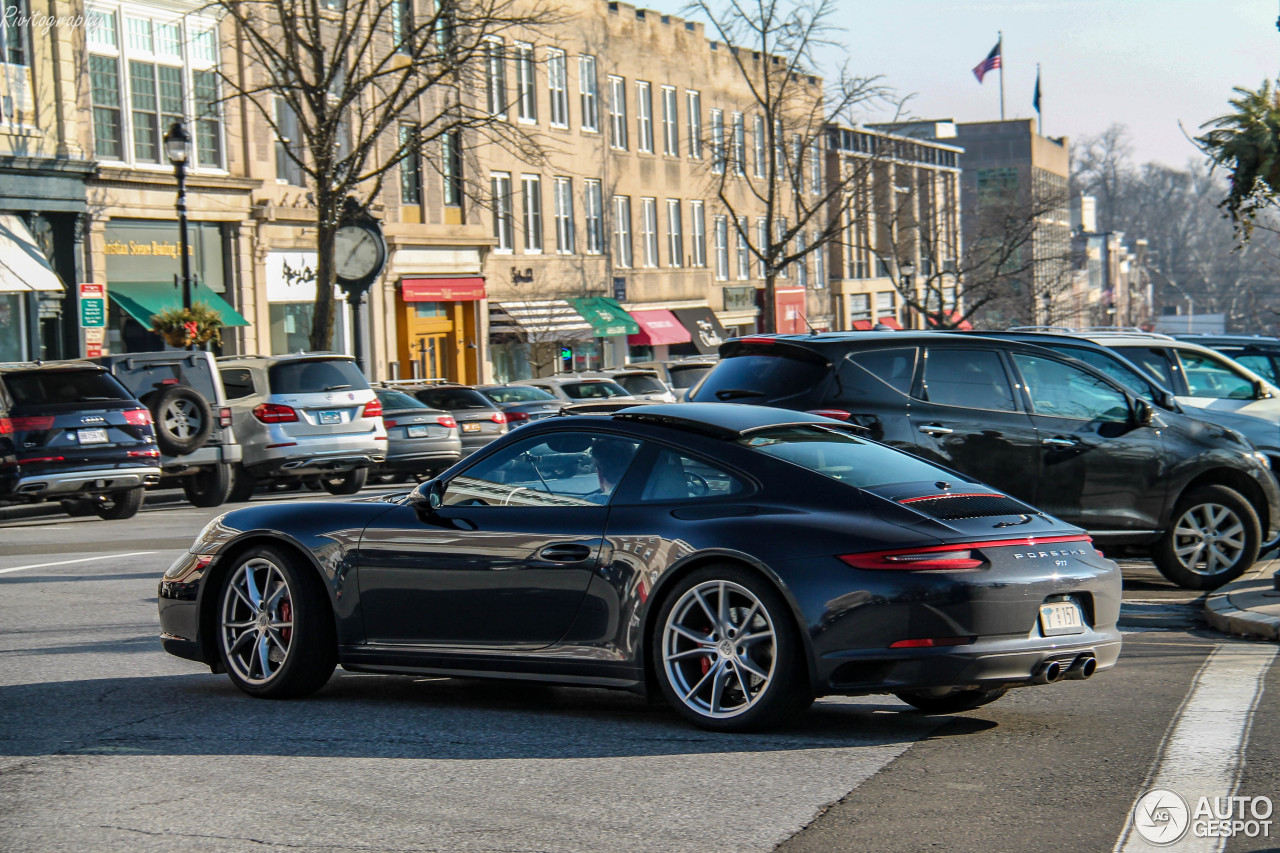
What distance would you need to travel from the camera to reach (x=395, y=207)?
39500 mm

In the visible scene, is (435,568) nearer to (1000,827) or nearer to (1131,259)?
(1000,827)

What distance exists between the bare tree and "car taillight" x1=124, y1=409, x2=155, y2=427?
9701 millimetres

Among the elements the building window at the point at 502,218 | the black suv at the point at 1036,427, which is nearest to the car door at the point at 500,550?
the black suv at the point at 1036,427

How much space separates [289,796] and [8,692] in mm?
2915

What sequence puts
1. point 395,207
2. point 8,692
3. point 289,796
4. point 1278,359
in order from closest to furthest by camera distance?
1. point 289,796
2. point 8,692
3. point 1278,359
4. point 395,207

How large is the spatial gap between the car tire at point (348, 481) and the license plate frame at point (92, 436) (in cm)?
450

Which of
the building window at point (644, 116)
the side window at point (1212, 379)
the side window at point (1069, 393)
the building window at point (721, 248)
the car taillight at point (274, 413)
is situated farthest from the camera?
the building window at point (721, 248)

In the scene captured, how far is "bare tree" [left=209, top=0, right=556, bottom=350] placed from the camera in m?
28.6

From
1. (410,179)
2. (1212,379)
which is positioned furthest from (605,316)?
(1212,379)

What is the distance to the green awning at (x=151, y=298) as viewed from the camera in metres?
30.6

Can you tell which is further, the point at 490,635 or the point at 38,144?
the point at 38,144

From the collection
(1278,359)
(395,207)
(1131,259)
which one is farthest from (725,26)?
(1131,259)

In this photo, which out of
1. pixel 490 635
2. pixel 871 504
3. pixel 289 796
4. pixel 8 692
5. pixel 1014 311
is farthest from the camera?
pixel 1014 311

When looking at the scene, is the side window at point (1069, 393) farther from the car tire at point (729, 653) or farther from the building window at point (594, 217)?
the building window at point (594, 217)
